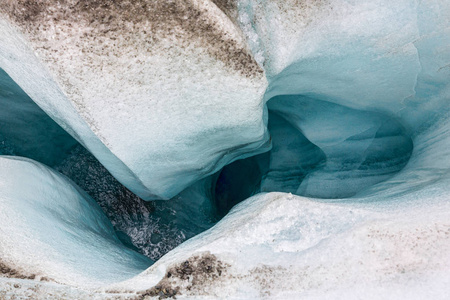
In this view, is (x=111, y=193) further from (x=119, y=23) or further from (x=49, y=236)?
(x=119, y=23)

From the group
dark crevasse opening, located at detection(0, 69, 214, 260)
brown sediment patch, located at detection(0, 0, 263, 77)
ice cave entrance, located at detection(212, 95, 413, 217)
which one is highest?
brown sediment patch, located at detection(0, 0, 263, 77)

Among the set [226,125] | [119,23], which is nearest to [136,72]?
[119,23]

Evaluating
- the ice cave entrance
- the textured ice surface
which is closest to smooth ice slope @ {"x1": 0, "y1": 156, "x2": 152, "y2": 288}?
the textured ice surface

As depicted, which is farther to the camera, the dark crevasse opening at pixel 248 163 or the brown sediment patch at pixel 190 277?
the dark crevasse opening at pixel 248 163

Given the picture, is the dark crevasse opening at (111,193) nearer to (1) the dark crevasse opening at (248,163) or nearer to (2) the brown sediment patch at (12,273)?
(1) the dark crevasse opening at (248,163)

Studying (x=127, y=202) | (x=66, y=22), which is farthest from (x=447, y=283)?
(x=127, y=202)

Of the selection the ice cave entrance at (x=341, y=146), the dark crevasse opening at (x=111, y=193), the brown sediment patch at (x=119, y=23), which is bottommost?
the ice cave entrance at (x=341, y=146)

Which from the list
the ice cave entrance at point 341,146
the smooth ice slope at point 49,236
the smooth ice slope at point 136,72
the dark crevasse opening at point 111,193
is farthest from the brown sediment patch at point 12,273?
the ice cave entrance at point 341,146

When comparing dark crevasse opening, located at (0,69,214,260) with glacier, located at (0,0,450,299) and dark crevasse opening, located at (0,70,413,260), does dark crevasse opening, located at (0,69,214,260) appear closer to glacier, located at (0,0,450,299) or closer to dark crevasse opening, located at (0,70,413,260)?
dark crevasse opening, located at (0,70,413,260)
